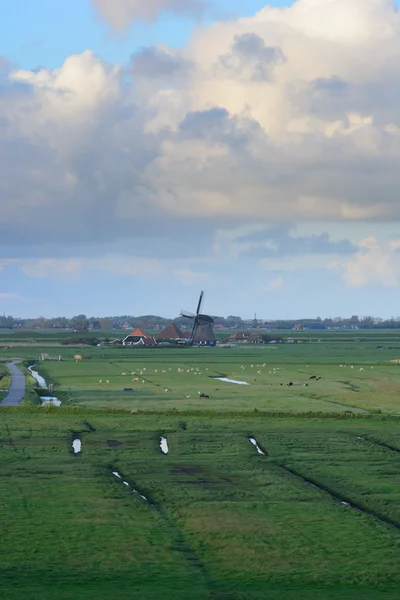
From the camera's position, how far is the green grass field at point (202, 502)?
1041 inches

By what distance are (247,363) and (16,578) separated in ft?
360

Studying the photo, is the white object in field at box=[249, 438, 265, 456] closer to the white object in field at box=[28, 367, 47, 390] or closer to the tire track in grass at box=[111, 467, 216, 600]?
the tire track in grass at box=[111, 467, 216, 600]

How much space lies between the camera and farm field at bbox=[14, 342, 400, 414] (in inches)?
2852

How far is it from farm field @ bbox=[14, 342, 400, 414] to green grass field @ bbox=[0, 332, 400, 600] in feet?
4.02

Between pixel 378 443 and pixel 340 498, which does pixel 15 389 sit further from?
pixel 340 498

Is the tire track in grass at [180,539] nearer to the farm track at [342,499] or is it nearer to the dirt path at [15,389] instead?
the farm track at [342,499]

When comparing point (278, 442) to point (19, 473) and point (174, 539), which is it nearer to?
point (19, 473)

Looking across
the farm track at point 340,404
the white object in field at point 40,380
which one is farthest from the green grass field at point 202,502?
the white object in field at point 40,380

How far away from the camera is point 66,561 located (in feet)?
91.7

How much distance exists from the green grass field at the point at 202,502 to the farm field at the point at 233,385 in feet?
4.02

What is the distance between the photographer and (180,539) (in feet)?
101

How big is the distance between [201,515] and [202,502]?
2.09 meters

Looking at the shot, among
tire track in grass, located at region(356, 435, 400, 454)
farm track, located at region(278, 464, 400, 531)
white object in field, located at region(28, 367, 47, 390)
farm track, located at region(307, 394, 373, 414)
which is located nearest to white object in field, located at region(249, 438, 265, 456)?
farm track, located at region(278, 464, 400, 531)

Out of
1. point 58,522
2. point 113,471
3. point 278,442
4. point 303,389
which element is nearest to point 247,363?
point 303,389
